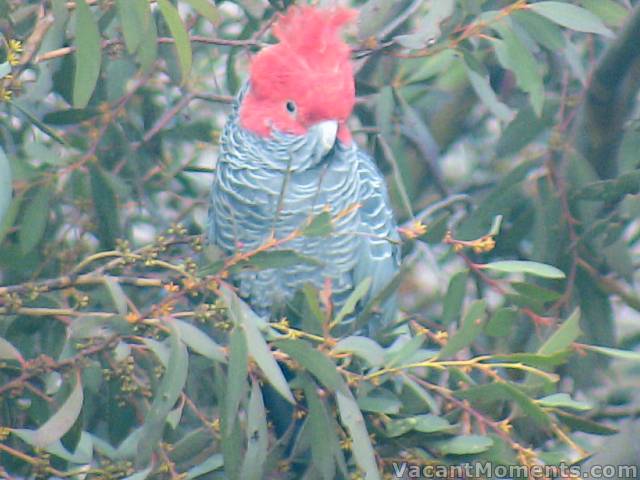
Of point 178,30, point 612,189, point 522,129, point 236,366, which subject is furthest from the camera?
point 522,129

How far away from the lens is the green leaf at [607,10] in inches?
68.6

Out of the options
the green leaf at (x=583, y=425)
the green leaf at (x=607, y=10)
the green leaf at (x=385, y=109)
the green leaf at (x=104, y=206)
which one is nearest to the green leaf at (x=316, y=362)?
the green leaf at (x=583, y=425)

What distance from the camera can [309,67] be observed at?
179 centimetres

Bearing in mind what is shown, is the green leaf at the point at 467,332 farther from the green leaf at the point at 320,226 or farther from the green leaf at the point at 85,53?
the green leaf at the point at 85,53

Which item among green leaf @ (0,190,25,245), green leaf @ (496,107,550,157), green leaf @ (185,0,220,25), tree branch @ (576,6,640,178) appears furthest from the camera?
green leaf @ (496,107,550,157)

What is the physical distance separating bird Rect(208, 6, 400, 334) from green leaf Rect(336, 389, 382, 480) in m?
0.52

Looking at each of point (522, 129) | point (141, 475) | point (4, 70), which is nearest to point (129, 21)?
point (4, 70)

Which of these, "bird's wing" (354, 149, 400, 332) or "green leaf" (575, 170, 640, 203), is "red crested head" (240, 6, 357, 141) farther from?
"green leaf" (575, 170, 640, 203)

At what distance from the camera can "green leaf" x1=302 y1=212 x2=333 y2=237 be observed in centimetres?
124

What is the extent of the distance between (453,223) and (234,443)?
0.89m

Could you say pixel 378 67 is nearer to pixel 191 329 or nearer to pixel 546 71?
pixel 546 71

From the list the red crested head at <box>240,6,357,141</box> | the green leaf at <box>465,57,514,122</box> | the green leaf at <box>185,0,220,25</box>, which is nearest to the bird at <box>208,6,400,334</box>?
the red crested head at <box>240,6,357,141</box>

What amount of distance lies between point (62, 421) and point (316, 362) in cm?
32

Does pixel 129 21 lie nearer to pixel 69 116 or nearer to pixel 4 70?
pixel 4 70
